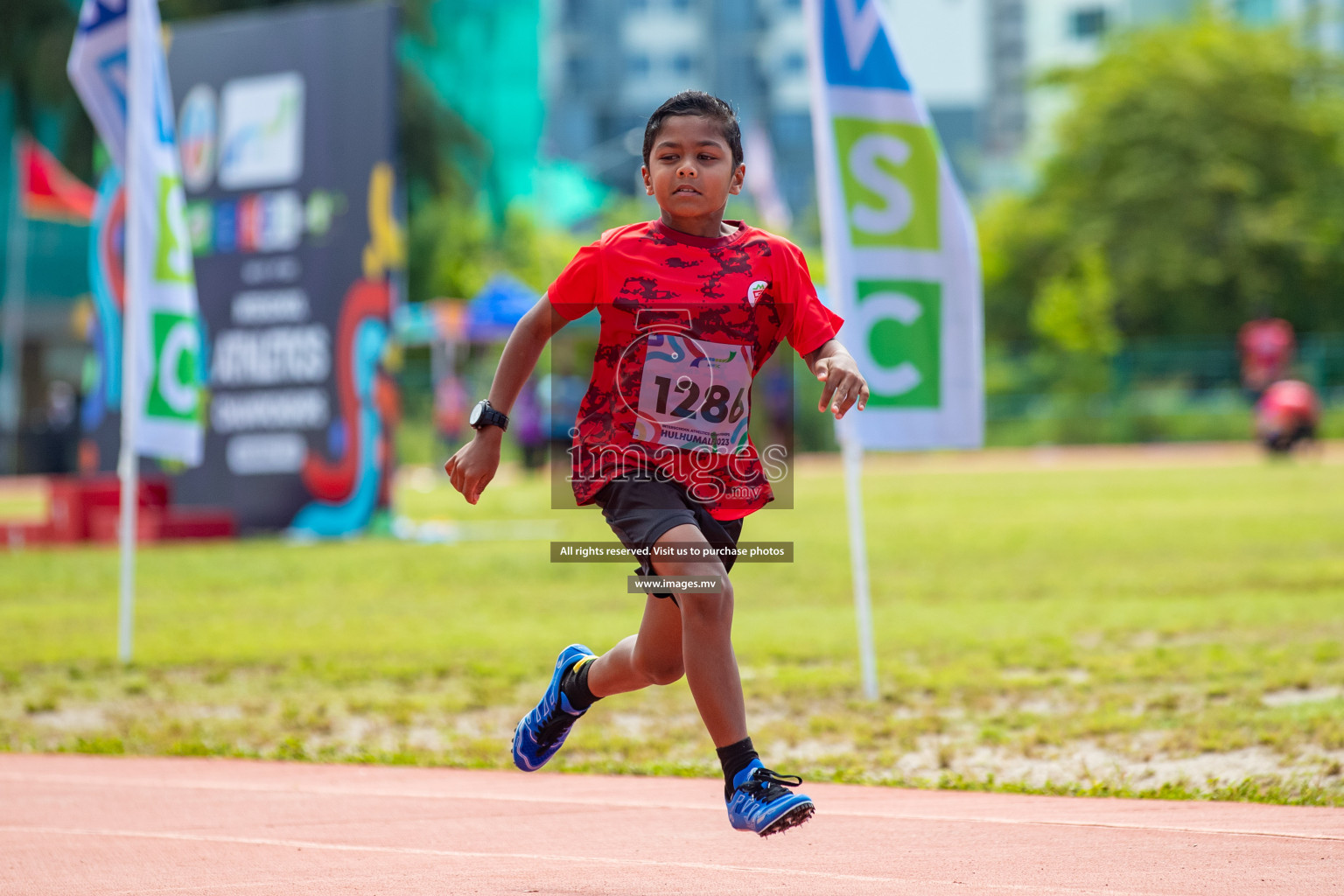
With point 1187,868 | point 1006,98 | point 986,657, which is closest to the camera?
point 1187,868

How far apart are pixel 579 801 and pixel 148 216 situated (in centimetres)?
550

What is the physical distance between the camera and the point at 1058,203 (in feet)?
162

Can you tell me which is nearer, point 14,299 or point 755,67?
point 14,299

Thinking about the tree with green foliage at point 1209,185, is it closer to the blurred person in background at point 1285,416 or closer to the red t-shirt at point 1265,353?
the red t-shirt at point 1265,353

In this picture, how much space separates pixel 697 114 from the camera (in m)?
4.25

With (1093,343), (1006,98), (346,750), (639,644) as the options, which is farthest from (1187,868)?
(1006,98)

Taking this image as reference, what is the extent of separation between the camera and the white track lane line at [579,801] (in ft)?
14.8

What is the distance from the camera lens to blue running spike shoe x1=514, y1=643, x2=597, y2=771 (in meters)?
4.73

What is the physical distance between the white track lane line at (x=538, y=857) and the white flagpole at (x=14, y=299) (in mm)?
30426

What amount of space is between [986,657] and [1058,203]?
42964 mm

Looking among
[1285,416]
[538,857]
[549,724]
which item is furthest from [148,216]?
[1285,416]

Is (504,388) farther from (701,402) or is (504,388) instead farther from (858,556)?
(858,556)

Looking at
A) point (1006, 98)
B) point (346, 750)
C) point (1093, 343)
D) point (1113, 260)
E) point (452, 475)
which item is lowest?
point (346, 750)

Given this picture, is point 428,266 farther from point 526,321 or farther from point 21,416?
point 526,321
